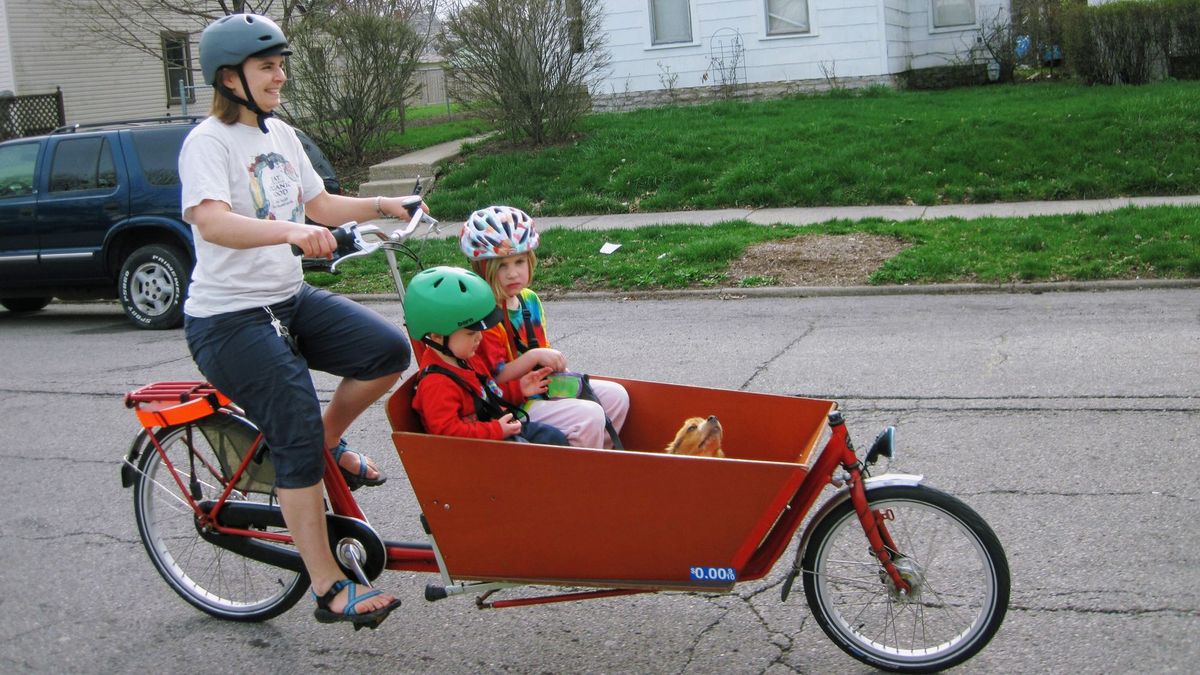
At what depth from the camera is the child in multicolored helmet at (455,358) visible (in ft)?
12.3

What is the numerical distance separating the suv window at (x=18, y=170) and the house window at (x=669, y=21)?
1182cm

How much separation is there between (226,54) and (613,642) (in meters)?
2.24

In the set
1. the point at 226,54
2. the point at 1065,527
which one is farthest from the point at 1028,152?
the point at 226,54

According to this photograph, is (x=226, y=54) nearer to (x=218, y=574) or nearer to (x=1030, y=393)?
(x=218, y=574)

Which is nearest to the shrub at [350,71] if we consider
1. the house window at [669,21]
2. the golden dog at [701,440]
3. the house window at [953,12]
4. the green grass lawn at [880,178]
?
the green grass lawn at [880,178]

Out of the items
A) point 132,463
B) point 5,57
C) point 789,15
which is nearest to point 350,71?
point 789,15

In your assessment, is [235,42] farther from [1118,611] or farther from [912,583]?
[1118,611]

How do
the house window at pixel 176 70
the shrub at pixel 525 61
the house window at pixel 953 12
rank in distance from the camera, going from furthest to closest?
the house window at pixel 176 70 → the house window at pixel 953 12 → the shrub at pixel 525 61

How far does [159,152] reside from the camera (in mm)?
11141

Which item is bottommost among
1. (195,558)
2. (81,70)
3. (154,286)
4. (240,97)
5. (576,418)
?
(195,558)

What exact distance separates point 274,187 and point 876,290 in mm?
6967

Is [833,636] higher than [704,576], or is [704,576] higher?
[704,576]

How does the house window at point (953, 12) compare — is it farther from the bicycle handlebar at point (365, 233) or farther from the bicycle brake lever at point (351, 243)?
the bicycle brake lever at point (351, 243)

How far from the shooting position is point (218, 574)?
4.61m
